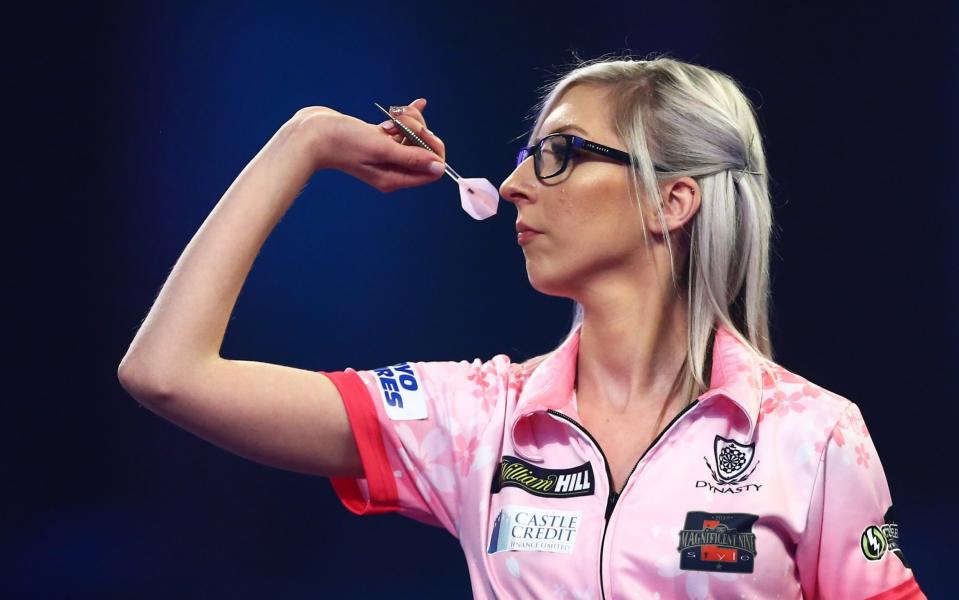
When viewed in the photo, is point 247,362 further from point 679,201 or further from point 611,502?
point 679,201

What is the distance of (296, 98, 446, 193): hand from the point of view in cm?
158

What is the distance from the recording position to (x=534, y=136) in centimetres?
175

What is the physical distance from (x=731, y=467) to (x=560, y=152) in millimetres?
541

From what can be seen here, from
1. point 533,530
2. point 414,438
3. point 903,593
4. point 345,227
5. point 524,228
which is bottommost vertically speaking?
point 903,593

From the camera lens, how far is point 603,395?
1635 millimetres

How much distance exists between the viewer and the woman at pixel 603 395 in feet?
4.66

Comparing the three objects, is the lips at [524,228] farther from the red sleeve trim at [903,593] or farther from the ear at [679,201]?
the red sleeve trim at [903,593]

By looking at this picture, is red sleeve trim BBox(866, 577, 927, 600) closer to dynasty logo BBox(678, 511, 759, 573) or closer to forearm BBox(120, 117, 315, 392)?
dynasty logo BBox(678, 511, 759, 573)

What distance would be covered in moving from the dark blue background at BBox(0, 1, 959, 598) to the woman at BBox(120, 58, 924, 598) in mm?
1233

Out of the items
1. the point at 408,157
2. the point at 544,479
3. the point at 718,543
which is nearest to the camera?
the point at 718,543

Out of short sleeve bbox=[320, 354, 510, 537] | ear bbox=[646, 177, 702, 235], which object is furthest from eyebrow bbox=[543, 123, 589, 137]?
short sleeve bbox=[320, 354, 510, 537]

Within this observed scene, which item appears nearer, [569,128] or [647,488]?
[647,488]

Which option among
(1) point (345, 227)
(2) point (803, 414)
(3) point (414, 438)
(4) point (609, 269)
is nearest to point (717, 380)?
(2) point (803, 414)

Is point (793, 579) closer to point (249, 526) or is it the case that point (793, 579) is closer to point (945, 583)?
point (945, 583)
